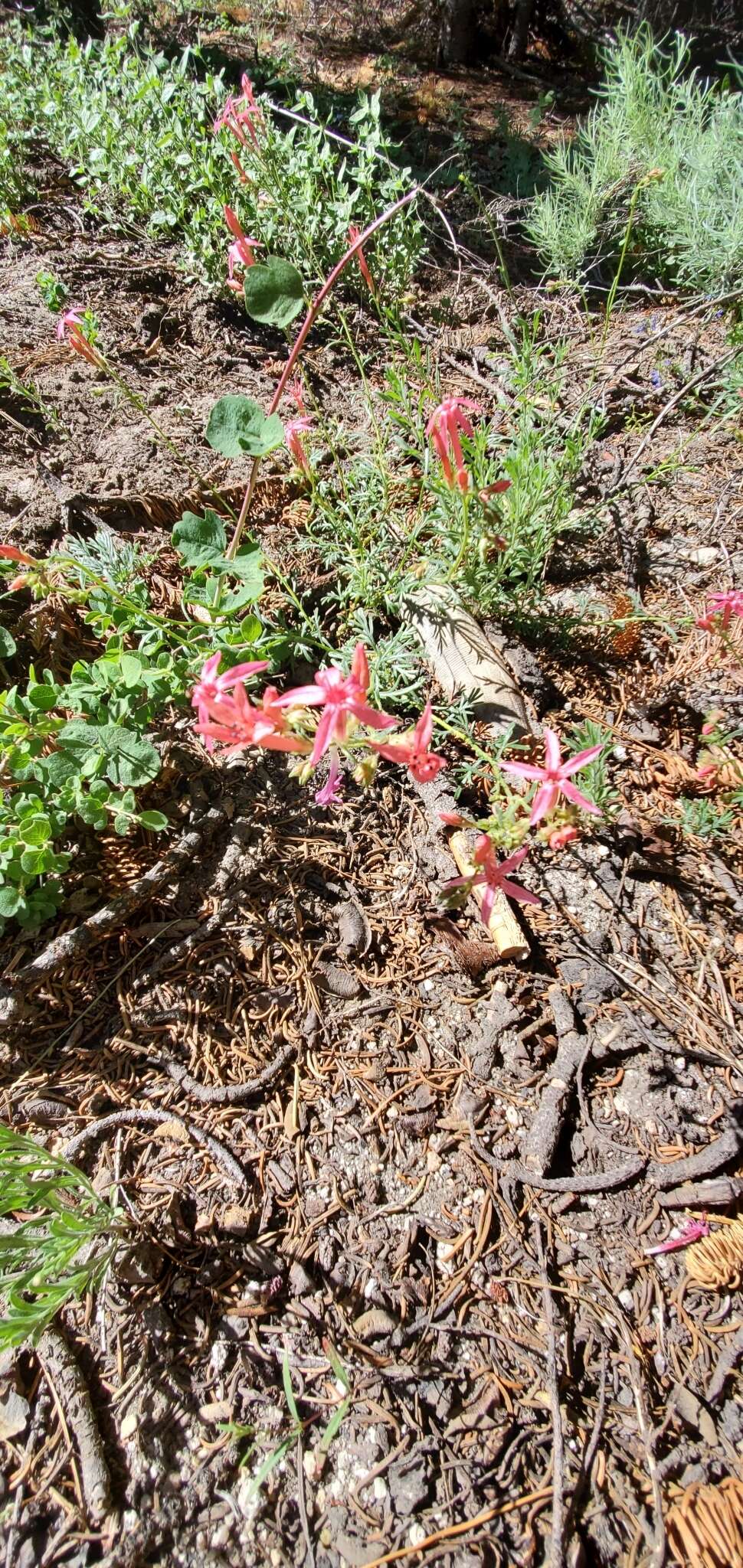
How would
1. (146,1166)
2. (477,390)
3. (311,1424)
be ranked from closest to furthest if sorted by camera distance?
(311,1424) → (146,1166) → (477,390)

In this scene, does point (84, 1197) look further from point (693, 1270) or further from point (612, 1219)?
point (693, 1270)

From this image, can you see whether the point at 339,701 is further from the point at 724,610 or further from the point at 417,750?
the point at 724,610

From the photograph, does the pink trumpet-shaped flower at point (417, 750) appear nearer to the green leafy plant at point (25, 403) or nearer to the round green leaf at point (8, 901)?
the round green leaf at point (8, 901)

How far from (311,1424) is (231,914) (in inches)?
39.6

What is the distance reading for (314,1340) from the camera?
1383 mm

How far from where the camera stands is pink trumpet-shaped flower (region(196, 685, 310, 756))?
122 cm

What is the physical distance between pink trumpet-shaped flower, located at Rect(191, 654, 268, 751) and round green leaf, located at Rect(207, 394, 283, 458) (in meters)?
0.57

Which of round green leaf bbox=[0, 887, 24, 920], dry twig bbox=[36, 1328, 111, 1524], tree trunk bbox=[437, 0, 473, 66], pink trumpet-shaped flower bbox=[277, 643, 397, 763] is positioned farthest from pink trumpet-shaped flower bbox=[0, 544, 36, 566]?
tree trunk bbox=[437, 0, 473, 66]

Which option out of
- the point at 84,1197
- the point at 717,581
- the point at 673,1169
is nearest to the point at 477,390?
the point at 717,581

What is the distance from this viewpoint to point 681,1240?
1.43 metres

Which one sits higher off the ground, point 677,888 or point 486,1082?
point 677,888

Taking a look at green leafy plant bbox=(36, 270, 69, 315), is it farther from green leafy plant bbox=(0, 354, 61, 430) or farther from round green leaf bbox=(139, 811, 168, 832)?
round green leaf bbox=(139, 811, 168, 832)

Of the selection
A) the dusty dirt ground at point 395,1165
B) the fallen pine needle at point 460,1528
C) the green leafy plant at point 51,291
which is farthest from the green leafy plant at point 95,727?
the green leafy plant at point 51,291

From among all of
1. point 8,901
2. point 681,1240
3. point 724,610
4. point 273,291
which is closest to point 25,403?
point 273,291
